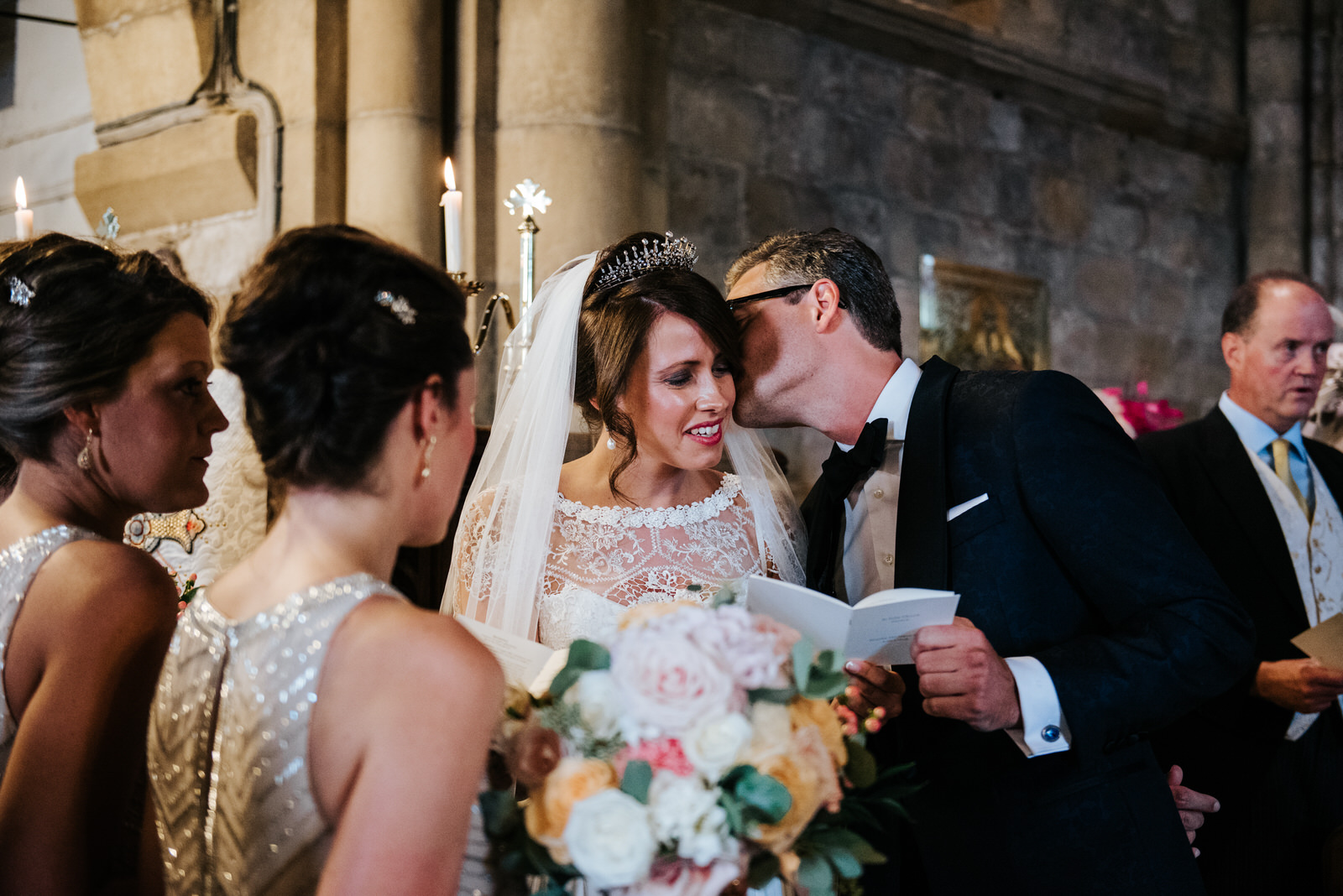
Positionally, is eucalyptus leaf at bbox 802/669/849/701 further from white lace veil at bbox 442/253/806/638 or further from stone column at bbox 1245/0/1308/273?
stone column at bbox 1245/0/1308/273

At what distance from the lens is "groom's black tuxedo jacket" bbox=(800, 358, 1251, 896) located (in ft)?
6.01

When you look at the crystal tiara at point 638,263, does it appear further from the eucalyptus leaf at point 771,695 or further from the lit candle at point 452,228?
the eucalyptus leaf at point 771,695

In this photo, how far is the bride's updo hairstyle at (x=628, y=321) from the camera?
8.32 feet

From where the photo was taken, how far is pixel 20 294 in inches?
60.2

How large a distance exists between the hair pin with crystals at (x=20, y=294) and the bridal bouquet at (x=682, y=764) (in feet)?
3.02

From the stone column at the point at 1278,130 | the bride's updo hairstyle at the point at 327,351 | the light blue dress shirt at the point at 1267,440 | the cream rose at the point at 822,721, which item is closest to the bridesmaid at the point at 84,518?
the bride's updo hairstyle at the point at 327,351

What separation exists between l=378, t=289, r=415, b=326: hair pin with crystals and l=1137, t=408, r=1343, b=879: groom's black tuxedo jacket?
283cm

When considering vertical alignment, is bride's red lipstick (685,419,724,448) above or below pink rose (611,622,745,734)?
above

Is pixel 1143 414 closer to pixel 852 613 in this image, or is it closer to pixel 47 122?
pixel 852 613

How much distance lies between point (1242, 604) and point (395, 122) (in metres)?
3.12

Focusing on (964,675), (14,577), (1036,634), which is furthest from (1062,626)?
(14,577)

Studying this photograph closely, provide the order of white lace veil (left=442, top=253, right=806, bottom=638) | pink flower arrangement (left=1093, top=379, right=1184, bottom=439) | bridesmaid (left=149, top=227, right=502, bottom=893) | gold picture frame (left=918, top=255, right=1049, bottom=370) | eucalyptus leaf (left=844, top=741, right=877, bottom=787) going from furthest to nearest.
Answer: gold picture frame (left=918, top=255, right=1049, bottom=370) < pink flower arrangement (left=1093, top=379, right=1184, bottom=439) < white lace veil (left=442, top=253, right=806, bottom=638) < eucalyptus leaf (left=844, top=741, right=877, bottom=787) < bridesmaid (left=149, top=227, right=502, bottom=893)

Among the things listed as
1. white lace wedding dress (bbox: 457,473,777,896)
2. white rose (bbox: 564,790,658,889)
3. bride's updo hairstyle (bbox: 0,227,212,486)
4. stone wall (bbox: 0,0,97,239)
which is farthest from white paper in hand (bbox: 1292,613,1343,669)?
stone wall (bbox: 0,0,97,239)

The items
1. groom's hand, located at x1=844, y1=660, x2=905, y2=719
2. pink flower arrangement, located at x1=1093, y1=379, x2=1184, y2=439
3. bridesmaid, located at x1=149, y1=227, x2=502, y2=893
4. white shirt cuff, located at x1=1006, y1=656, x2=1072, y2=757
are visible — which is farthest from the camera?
pink flower arrangement, located at x1=1093, y1=379, x2=1184, y2=439
